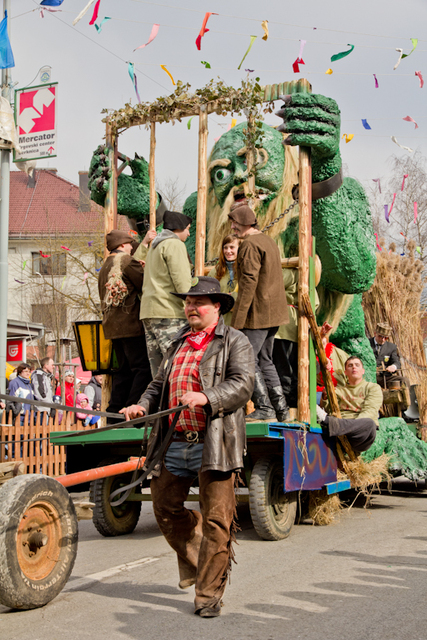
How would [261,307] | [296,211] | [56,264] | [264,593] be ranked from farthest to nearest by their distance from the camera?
[56,264] < [296,211] < [261,307] < [264,593]

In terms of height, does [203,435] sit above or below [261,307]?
below

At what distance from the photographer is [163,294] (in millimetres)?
6426

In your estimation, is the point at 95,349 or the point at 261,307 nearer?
the point at 261,307

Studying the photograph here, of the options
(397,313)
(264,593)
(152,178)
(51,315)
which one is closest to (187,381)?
(264,593)

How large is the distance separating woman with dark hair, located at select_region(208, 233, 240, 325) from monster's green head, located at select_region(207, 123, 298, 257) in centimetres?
121

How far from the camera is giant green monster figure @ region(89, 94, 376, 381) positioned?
7.80m

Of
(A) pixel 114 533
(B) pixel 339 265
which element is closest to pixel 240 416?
(A) pixel 114 533

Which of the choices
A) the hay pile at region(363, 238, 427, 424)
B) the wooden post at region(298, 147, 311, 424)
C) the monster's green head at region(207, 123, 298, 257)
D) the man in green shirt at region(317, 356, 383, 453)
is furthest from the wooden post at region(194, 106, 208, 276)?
the hay pile at region(363, 238, 427, 424)

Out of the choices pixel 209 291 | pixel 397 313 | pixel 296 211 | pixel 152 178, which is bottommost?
pixel 209 291

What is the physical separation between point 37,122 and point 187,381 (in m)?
6.17

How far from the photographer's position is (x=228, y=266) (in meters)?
6.92

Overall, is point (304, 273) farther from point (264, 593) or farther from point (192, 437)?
point (264, 593)

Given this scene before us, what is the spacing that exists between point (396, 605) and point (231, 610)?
0.87 m

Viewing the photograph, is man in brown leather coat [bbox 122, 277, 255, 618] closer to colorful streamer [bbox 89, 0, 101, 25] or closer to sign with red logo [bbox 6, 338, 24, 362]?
colorful streamer [bbox 89, 0, 101, 25]
